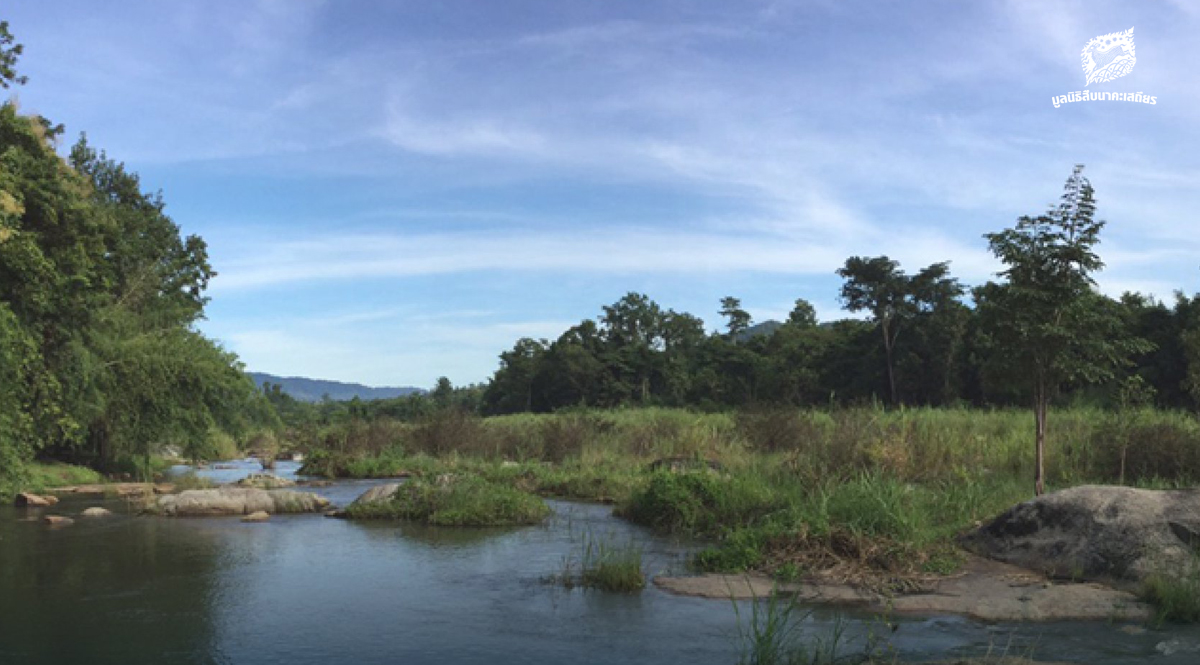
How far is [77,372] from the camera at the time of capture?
66.4ft

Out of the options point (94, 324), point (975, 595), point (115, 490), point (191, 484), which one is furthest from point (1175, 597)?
point (94, 324)

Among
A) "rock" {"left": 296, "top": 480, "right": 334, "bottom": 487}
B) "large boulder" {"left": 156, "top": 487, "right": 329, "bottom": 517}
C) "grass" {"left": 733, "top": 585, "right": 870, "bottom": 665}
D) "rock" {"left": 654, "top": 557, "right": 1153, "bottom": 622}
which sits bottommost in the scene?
"rock" {"left": 296, "top": 480, "right": 334, "bottom": 487}

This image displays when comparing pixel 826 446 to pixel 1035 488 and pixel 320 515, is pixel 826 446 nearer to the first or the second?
pixel 1035 488

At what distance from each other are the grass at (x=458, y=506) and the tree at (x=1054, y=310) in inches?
349

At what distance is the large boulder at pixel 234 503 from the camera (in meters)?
17.0

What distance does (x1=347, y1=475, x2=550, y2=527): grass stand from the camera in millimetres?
15727

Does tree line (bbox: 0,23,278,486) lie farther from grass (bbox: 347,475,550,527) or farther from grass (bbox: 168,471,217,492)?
grass (bbox: 347,475,550,527)

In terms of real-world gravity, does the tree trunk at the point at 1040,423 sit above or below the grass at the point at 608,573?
above

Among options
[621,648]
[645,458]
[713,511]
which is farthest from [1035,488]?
[645,458]

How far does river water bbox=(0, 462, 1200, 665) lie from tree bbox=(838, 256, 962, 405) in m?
43.2

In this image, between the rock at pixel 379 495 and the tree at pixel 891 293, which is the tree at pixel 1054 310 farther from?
the tree at pixel 891 293

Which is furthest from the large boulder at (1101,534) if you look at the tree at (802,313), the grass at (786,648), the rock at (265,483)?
the tree at (802,313)

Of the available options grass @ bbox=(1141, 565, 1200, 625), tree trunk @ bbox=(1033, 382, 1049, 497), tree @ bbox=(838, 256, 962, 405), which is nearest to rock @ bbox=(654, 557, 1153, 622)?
grass @ bbox=(1141, 565, 1200, 625)

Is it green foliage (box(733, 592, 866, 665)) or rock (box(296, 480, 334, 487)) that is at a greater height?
green foliage (box(733, 592, 866, 665))
